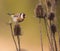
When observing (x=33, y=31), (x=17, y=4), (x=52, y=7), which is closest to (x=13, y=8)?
(x=17, y=4)

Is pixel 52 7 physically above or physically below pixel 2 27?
above

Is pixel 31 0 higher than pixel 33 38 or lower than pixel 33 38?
higher

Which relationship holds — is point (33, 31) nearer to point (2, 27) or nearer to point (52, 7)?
point (2, 27)

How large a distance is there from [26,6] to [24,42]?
0.19m

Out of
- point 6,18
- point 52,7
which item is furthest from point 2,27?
point 52,7

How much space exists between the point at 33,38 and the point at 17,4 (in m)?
0.20

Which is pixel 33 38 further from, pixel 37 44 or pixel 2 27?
pixel 2 27

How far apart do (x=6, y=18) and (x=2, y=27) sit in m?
0.05

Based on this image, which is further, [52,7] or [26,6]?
[26,6]

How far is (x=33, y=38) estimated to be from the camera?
1045 millimetres

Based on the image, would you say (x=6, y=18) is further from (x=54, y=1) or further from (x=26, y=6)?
Result: (x=54, y=1)

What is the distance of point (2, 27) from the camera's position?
106cm

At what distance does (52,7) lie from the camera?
0.76 meters

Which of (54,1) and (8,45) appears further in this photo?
(8,45)
